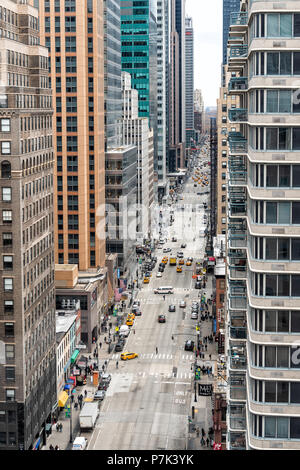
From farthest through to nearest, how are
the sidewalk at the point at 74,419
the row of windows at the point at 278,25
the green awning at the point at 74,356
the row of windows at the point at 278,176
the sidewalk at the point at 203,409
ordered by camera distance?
the green awning at the point at 74,356 → the sidewalk at the point at 74,419 → the sidewalk at the point at 203,409 → the row of windows at the point at 278,176 → the row of windows at the point at 278,25

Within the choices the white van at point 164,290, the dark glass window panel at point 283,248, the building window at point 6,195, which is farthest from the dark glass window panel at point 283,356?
the white van at point 164,290

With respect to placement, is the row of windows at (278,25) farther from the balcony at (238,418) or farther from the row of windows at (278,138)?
the balcony at (238,418)

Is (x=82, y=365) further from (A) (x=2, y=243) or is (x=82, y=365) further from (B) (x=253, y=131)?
(B) (x=253, y=131)

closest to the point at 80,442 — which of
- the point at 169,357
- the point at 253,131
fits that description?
the point at 169,357

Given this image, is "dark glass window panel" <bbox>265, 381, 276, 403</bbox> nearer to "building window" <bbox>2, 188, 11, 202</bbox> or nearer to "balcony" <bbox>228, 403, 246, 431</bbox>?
"balcony" <bbox>228, 403, 246, 431</bbox>

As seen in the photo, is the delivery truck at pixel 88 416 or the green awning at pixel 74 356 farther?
the green awning at pixel 74 356

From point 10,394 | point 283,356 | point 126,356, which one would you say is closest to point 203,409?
point 126,356

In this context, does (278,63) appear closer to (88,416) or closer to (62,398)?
(88,416)
